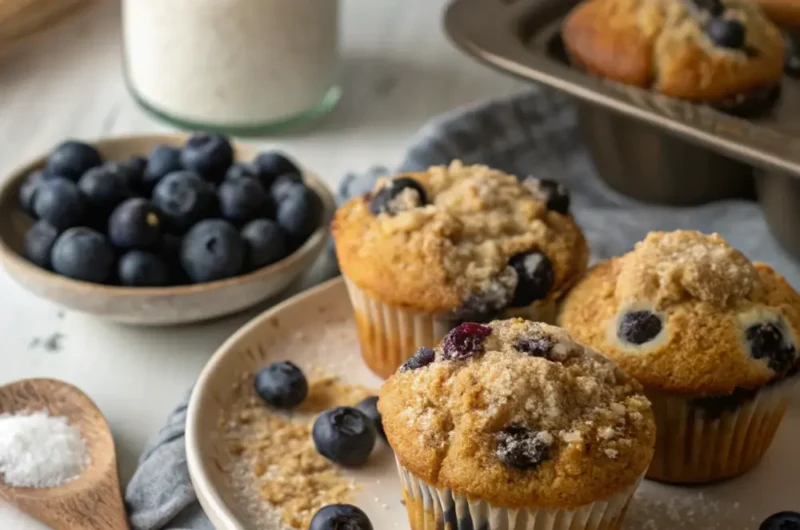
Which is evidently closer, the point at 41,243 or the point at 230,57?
the point at 41,243

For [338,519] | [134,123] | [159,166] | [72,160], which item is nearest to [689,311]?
[338,519]

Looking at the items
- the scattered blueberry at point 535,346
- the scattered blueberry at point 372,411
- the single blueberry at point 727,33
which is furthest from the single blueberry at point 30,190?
the single blueberry at point 727,33

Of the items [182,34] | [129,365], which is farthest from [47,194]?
[182,34]

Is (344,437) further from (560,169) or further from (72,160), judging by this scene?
(560,169)

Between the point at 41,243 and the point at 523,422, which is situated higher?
the point at 523,422

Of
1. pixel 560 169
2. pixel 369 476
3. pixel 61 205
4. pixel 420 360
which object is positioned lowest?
pixel 560 169

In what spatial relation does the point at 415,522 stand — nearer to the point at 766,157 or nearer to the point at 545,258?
the point at 545,258

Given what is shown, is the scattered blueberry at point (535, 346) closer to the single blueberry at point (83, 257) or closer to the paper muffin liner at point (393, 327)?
the paper muffin liner at point (393, 327)
